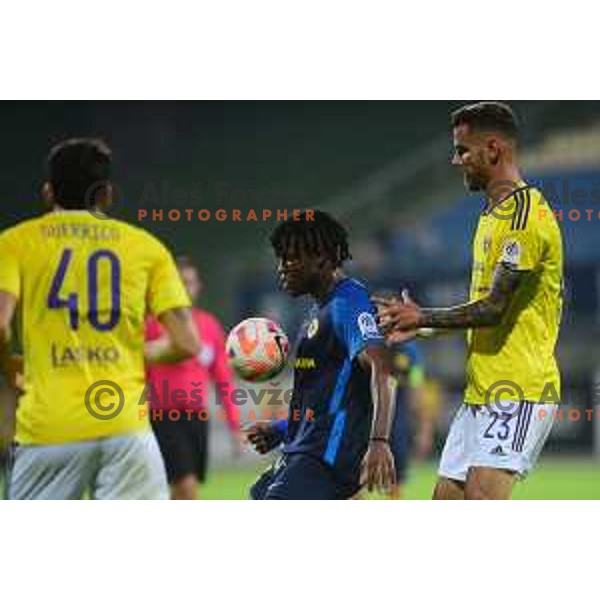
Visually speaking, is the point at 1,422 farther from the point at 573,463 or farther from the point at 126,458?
the point at 126,458

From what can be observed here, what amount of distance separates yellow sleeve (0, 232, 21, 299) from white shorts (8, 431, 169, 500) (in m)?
0.62

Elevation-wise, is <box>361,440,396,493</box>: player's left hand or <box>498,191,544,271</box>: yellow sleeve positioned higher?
<box>498,191,544,271</box>: yellow sleeve

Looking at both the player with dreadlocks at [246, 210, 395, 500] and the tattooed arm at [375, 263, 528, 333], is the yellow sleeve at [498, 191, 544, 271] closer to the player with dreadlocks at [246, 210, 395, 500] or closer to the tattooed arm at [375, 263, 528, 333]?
the tattooed arm at [375, 263, 528, 333]

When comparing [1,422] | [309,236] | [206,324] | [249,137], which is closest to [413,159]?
[249,137]

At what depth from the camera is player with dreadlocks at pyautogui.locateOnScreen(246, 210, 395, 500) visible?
655cm

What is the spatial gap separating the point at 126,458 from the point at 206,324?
15.5 feet

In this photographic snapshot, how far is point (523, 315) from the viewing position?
22.0 ft

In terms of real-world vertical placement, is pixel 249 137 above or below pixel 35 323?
above

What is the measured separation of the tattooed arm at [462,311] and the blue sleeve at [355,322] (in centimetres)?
11

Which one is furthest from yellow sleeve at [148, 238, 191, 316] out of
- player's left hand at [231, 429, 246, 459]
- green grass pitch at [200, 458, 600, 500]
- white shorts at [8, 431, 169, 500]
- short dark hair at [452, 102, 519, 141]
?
green grass pitch at [200, 458, 600, 500]

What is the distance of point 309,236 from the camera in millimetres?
6898

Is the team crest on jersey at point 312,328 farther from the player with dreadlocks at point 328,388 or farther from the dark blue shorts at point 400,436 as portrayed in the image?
the dark blue shorts at point 400,436

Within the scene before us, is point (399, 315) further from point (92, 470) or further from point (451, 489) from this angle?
point (92, 470)
